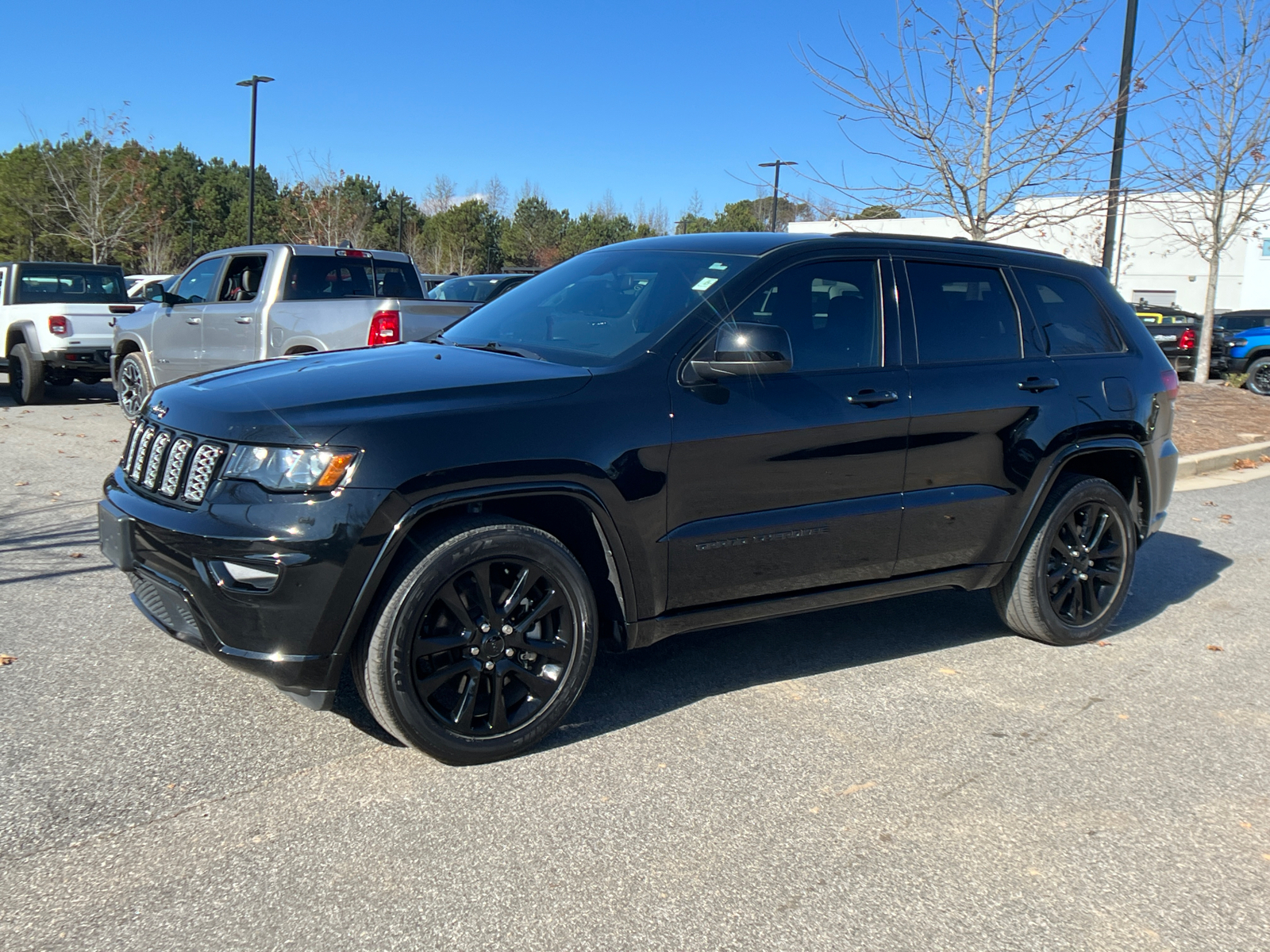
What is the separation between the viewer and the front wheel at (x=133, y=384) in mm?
11609

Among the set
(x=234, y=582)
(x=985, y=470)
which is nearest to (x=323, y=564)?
(x=234, y=582)

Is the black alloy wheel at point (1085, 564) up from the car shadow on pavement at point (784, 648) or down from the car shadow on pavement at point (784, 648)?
up

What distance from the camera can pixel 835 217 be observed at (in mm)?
13469

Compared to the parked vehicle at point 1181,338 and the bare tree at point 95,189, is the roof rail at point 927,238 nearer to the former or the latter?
the parked vehicle at point 1181,338

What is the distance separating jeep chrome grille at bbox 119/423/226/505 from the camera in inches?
137

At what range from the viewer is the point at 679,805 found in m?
3.43

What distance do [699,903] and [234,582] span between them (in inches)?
65.7

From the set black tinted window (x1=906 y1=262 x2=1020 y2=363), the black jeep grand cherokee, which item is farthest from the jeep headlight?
black tinted window (x1=906 y1=262 x2=1020 y2=363)

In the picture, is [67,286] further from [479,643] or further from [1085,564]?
[1085,564]

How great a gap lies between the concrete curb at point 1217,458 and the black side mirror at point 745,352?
8250 millimetres

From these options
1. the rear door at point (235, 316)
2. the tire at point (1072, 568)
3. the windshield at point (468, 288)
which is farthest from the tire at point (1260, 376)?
the rear door at point (235, 316)

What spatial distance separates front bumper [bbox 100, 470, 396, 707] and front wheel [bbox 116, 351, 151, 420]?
8.86m

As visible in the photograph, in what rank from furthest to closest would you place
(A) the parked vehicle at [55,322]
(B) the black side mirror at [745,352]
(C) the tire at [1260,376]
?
(C) the tire at [1260,376] < (A) the parked vehicle at [55,322] < (B) the black side mirror at [745,352]

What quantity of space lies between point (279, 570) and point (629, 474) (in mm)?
1189
